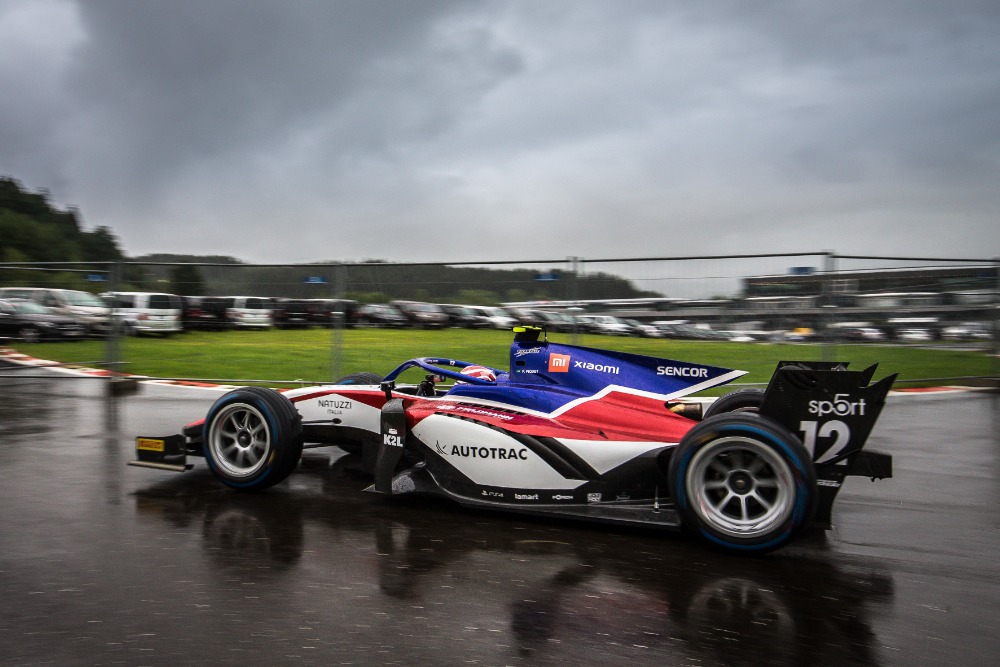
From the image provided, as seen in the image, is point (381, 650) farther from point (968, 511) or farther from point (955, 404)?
point (955, 404)

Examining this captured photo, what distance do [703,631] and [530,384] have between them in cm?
236

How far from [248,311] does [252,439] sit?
5.99 meters

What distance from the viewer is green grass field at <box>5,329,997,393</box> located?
29.0 feet

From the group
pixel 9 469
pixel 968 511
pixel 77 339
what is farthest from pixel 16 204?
pixel 968 511

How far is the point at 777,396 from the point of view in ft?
12.8

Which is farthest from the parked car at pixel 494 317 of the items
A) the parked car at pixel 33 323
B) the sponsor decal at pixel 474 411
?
the parked car at pixel 33 323

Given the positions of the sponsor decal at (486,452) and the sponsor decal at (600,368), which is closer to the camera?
the sponsor decal at (486,452)

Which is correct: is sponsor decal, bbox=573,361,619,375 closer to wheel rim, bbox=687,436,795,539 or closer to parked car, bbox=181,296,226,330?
wheel rim, bbox=687,436,795,539

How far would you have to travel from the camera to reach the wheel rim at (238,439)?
4.93 meters

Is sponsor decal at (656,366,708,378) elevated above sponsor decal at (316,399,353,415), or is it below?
above

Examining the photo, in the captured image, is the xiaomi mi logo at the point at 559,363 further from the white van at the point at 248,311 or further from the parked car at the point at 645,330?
the white van at the point at 248,311

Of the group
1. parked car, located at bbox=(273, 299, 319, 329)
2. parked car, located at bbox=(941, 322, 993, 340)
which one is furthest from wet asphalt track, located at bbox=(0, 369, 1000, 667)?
parked car, located at bbox=(941, 322, 993, 340)

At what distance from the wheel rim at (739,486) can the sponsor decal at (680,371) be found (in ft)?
3.91

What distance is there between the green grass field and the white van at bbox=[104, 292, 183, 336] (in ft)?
0.67
